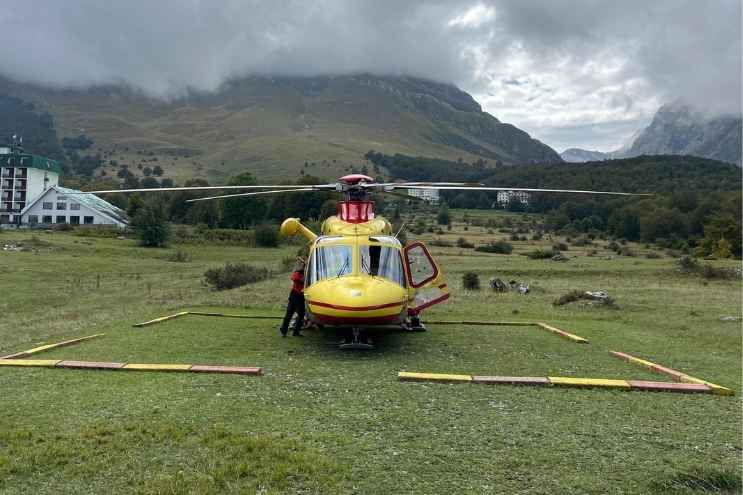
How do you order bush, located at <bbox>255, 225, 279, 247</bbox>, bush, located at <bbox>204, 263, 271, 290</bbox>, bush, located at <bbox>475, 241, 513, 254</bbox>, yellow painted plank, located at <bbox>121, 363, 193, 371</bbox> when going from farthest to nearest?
bush, located at <bbox>255, 225, 279, 247</bbox>, bush, located at <bbox>475, 241, 513, 254</bbox>, bush, located at <bbox>204, 263, 271, 290</bbox>, yellow painted plank, located at <bbox>121, 363, 193, 371</bbox>

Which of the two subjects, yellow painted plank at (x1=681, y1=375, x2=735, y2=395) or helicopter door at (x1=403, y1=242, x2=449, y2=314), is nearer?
yellow painted plank at (x1=681, y1=375, x2=735, y2=395)

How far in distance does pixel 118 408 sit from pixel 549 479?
505 centimetres

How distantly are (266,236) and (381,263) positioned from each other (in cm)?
5319

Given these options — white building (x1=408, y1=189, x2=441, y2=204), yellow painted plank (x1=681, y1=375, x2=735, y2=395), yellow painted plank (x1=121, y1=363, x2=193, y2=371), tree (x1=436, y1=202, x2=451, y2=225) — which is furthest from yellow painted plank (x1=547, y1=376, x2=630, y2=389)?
tree (x1=436, y1=202, x2=451, y2=225)

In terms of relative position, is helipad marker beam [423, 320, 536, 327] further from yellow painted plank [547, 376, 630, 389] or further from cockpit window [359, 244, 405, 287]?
yellow painted plank [547, 376, 630, 389]

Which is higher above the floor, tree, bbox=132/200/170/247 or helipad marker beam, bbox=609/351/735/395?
tree, bbox=132/200/170/247

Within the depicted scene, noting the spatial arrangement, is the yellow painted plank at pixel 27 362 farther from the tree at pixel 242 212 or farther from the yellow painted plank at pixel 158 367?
the tree at pixel 242 212

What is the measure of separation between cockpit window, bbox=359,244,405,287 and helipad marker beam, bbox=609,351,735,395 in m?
4.73

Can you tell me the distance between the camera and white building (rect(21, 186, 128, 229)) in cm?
7738

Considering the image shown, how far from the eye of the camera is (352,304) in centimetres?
1039

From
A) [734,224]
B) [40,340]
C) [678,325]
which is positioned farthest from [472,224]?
[40,340]

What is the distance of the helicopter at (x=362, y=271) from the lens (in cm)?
1064

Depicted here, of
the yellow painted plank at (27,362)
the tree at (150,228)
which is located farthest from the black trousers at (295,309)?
the tree at (150,228)

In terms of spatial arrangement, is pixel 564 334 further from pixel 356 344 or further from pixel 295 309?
pixel 295 309
